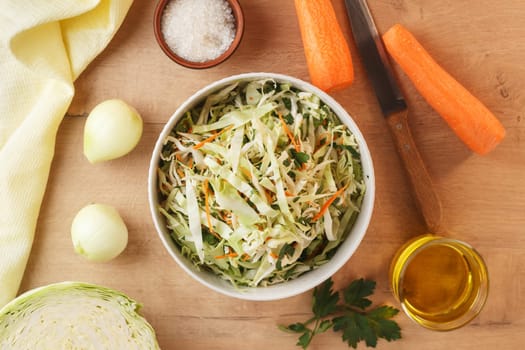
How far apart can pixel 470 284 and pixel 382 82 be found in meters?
0.51

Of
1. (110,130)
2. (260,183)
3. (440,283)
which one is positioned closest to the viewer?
(260,183)

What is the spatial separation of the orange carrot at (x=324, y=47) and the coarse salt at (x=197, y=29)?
0.17 m

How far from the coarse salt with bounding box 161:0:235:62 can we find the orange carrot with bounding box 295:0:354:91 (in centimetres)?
17

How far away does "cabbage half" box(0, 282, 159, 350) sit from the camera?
4.21 feet

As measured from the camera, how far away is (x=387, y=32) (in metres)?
1.30

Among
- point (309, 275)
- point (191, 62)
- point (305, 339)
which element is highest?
point (191, 62)

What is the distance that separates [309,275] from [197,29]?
58 centimetres

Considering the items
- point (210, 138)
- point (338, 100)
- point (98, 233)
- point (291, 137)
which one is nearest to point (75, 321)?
point (98, 233)

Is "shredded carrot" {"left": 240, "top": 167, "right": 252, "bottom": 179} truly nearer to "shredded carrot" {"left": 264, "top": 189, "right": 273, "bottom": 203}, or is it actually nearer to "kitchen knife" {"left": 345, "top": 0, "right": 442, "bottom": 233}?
"shredded carrot" {"left": 264, "top": 189, "right": 273, "bottom": 203}

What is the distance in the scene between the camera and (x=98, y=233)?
127 centimetres

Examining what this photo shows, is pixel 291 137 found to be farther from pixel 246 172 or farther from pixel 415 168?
pixel 415 168

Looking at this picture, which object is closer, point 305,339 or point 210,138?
point 210,138

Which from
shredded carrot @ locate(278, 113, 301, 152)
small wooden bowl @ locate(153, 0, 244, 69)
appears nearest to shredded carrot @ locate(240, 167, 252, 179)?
shredded carrot @ locate(278, 113, 301, 152)

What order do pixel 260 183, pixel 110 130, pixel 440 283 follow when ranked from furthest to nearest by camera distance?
pixel 440 283, pixel 110 130, pixel 260 183
